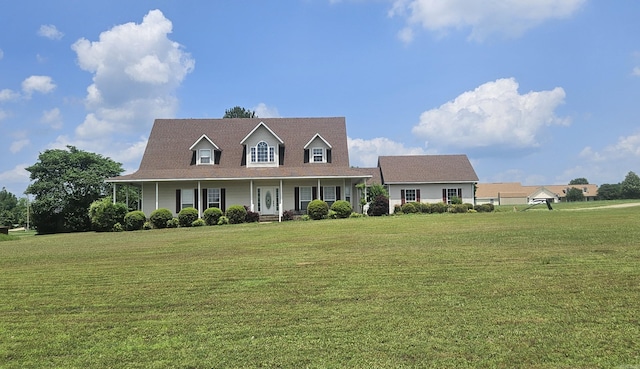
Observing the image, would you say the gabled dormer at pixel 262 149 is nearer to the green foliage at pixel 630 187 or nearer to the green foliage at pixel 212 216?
the green foliage at pixel 212 216

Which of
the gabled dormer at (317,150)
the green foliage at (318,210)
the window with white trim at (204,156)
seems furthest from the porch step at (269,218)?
the window with white trim at (204,156)

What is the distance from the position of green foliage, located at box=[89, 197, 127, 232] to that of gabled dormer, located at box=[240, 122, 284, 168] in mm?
8616

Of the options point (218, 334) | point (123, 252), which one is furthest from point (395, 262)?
point (123, 252)

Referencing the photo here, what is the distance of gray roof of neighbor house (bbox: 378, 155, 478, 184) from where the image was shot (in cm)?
3778

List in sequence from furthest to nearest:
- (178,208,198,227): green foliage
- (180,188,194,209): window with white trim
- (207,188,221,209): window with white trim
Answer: (207,188,221,209): window with white trim, (180,188,194,209): window with white trim, (178,208,198,227): green foliage

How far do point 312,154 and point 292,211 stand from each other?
4725 mm

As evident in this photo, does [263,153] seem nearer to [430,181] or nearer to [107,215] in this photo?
[107,215]

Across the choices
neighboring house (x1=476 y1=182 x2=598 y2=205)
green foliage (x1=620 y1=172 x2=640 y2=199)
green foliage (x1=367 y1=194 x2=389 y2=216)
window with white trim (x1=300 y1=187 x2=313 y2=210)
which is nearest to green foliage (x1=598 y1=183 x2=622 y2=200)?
green foliage (x1=620 y1=172 x2=640 y2=199)

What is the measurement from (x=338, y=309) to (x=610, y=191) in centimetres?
9185

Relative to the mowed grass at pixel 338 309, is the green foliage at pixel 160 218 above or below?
above

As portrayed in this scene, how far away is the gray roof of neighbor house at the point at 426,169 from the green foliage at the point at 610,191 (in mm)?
53758

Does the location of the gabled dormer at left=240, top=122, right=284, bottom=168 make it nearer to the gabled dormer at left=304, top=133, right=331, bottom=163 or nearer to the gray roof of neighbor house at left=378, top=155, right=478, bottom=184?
the gabled dormer at left=304, top=133, right=331, bottom=163

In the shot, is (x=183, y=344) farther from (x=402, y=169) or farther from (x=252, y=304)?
(x=402, y=169)

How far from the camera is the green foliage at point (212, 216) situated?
88.9 ft
